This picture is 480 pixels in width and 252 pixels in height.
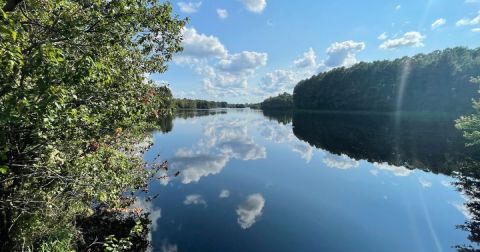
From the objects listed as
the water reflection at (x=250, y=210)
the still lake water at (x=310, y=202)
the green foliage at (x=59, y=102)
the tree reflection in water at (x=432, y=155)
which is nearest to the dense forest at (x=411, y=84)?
the tree reflection in water at (x=432, y=155)

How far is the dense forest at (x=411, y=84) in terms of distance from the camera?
110562 mm

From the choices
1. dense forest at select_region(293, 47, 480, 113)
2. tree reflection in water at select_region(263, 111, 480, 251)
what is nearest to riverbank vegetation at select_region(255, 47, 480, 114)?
dense forest at select_region(293, 47, 480, 113)

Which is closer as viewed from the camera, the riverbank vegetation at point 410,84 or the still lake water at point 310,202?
the still lake water at point 310,202

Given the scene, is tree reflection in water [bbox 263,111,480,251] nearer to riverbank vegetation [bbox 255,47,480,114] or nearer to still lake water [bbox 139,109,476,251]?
still lake water [bbox 139,109,476,251]

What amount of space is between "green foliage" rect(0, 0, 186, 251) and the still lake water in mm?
5908

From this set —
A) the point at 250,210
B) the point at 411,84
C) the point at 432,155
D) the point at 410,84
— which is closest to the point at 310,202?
the point at 250,210

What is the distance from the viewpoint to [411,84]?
5002 inches

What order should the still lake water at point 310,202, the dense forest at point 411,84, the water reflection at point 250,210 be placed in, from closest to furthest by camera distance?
the still lake water at point 310,202
the water reflection at point 250,210
the dense forest at point 411,84

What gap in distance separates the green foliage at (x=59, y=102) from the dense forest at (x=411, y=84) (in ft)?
395

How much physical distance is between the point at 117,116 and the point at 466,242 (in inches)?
650

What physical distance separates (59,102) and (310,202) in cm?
1803

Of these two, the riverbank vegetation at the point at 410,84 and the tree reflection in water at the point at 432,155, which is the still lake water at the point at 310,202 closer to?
the tree reflection in water at the point at 432,155

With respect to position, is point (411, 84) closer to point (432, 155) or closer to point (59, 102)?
point (432, 155)

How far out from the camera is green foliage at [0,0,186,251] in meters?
5.05
